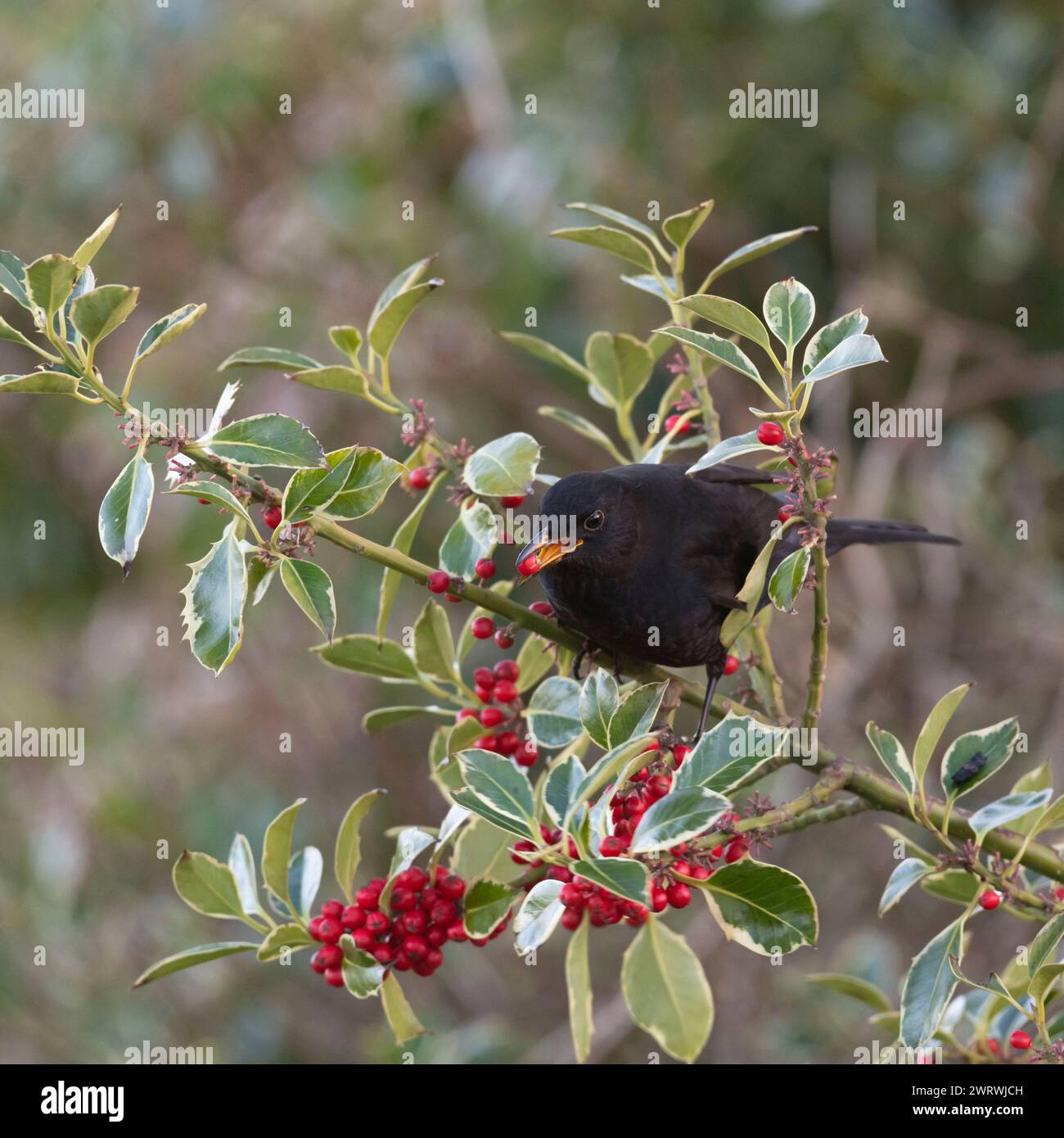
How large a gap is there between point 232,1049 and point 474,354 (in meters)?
2.39

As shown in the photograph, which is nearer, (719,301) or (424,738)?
(719,301)

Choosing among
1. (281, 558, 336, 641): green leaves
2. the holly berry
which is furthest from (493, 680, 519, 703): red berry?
(281, 558, 336, 641): green leaves

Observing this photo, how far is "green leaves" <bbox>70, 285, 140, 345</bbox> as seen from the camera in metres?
1.35

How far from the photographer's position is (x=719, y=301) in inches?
56.1

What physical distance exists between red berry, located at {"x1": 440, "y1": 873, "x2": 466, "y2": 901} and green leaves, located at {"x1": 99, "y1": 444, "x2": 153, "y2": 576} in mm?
639

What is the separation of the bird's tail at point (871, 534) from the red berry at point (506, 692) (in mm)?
918

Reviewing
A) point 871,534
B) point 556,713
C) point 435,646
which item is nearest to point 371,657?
point 435,646

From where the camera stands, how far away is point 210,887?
181 cm

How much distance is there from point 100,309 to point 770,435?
0.77 m

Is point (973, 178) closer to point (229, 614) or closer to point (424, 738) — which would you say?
point (424, 738)

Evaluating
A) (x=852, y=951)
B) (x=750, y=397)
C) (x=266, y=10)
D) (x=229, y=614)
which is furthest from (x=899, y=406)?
(x=229, y=614)

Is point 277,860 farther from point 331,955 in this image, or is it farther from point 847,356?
point 847,356

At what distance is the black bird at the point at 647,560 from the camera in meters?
2.06
